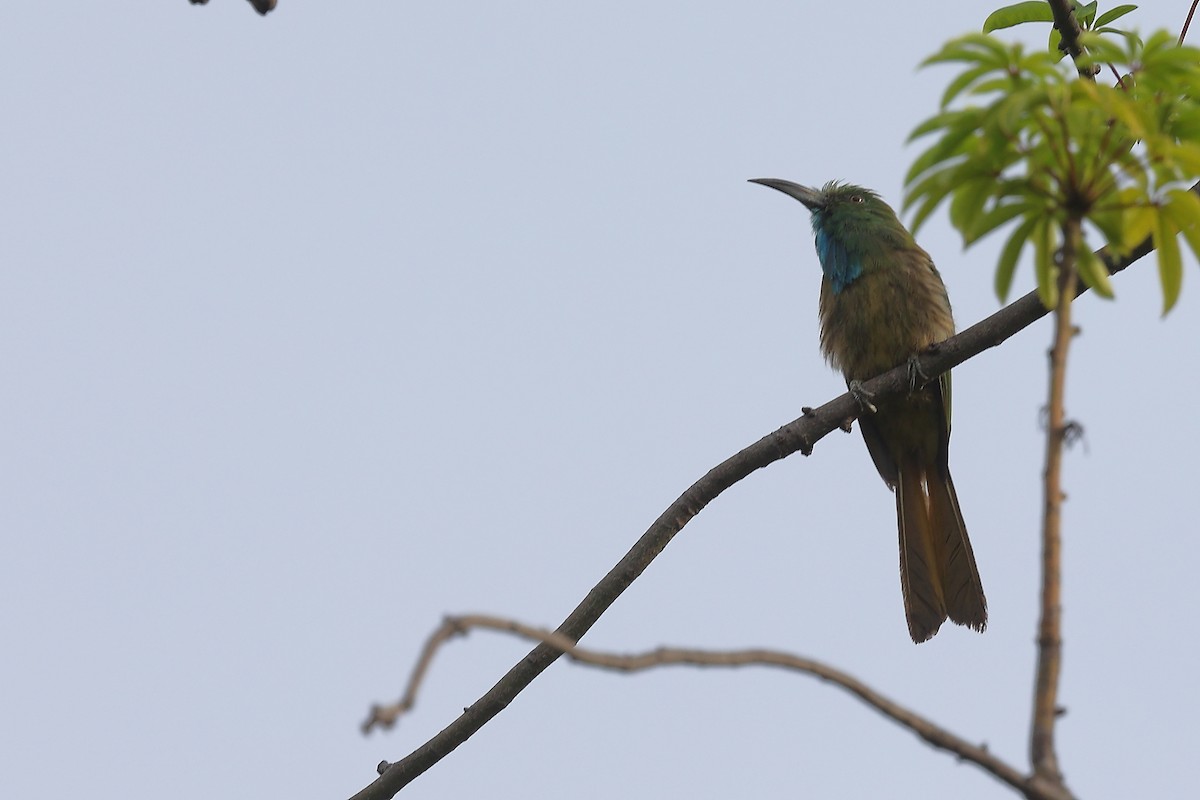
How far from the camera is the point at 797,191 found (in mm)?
6719

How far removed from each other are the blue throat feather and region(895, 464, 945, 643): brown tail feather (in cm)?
89

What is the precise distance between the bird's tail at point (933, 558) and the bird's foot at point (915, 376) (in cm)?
92

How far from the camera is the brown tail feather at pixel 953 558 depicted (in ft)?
17.4

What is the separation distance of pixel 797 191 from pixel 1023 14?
2.79m

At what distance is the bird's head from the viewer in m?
6.06

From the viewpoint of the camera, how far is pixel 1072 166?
163 centimetres

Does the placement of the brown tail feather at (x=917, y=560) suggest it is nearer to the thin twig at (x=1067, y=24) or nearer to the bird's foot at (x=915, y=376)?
the bird's foot at (x=915, y=376)

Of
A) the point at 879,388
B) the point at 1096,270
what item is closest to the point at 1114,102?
the point at 1096,270

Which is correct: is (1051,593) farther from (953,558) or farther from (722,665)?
(953,558)

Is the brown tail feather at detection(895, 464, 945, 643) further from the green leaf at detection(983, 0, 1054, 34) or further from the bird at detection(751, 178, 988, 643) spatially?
the green leaf at detection(983, 0, 1054, 34)

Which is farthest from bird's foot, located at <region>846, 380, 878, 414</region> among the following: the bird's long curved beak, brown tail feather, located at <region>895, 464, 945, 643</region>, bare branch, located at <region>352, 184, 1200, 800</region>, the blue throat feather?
the bird's long curved beak

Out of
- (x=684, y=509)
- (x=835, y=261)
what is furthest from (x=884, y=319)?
(x=684, y=509)

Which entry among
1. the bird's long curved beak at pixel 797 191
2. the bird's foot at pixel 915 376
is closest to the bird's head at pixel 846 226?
the bird's long curved beak at pixel 797 191

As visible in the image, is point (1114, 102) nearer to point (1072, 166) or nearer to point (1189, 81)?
point (1072, 166)
